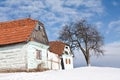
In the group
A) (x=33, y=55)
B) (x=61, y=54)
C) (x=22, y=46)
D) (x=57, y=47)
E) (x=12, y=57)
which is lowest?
(x=12, y=57)

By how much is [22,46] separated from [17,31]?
8.60 feet

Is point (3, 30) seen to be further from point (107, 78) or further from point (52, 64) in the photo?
point (107, 78)

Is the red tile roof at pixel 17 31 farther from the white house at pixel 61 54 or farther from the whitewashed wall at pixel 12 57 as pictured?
the white house at pixel 61 54

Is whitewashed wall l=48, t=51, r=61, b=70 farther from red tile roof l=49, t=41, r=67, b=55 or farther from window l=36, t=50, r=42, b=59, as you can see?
window l=36, t=50, r=42, b=59

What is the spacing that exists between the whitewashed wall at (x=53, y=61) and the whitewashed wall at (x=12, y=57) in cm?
964

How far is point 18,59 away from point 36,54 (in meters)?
2.70

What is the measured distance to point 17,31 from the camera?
34.0 metres

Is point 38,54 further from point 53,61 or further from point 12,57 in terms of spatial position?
point 53,61

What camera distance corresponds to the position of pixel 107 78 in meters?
20.4

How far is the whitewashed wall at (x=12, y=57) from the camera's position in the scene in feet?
106

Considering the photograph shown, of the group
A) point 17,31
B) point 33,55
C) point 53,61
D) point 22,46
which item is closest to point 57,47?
point 53,61

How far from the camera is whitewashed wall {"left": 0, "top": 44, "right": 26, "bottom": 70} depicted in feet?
106

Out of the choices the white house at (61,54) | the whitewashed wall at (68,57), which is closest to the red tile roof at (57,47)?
the white house at (61,54)

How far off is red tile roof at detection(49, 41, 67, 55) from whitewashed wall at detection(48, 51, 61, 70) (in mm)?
2817
